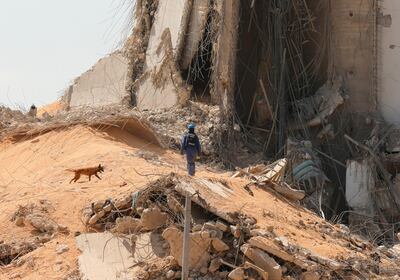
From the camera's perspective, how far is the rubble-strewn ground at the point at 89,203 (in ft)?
33.7

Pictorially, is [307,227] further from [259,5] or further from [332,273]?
[259,5]

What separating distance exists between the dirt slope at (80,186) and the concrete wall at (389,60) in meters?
4.85

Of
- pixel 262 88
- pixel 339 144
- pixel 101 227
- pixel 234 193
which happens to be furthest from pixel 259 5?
pixel 101 227

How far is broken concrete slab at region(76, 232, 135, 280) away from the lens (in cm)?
988

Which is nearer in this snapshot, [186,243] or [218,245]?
[186,243]

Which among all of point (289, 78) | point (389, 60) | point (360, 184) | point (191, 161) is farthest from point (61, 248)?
point (389, 60)

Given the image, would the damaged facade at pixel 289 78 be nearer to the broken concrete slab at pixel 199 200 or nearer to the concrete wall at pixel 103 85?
the concrete wall at pixel 103 85

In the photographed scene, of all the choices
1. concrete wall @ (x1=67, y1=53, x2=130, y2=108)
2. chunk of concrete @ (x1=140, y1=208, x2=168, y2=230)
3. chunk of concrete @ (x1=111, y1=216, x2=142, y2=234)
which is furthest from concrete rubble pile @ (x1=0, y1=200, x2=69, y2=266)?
concrete wall @ (x1=67, y1=53, x2=130, y2=108)

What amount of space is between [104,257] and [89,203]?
1.45m

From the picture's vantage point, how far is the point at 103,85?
20.8 m

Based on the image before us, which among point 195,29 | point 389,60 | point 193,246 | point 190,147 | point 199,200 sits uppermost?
point 195,29

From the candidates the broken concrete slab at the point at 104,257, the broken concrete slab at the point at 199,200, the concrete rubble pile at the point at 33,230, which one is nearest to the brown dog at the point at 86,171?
the concrete rubble pile at the point at 33,230

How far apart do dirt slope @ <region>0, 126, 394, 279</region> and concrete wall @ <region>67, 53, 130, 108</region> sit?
370 centimetres

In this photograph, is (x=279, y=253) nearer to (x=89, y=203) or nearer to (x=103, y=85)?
(x=89, y=203)
